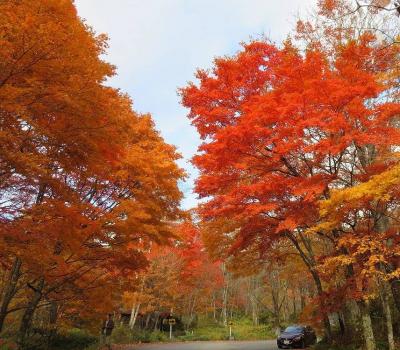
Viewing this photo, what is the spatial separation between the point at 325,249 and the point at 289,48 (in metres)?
12.4

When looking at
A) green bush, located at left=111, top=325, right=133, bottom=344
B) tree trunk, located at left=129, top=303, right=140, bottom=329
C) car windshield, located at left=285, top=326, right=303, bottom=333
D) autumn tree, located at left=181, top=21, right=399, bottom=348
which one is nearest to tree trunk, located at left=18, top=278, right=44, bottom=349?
autumn tree, located at left=181, top=21, right=399, bottom=348

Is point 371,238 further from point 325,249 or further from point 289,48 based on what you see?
point 325,249

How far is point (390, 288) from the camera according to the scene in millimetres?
16656

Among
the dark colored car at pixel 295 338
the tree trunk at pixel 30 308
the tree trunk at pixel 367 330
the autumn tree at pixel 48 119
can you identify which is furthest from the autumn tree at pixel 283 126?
the dark colored car at pixel 295 338

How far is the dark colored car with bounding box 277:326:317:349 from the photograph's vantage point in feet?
75.4

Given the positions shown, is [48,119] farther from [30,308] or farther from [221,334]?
[221,334]

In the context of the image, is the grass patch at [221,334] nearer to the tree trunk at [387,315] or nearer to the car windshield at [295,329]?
the car windshield at [295,329]

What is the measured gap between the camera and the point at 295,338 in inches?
909

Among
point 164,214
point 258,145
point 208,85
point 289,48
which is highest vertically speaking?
point 289,48

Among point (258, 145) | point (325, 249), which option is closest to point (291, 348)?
point (325, 249)

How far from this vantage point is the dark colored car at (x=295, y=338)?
75.4 feet

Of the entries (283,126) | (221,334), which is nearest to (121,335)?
(221,334)

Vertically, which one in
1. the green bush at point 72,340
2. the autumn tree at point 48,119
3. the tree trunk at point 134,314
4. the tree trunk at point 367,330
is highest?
the autumn tree at point 48,119

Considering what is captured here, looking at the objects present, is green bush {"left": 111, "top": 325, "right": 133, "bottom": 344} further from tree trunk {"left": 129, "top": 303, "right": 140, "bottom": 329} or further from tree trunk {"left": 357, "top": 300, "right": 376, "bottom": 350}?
tree trunk {"left": 357, "top": 300, "right": 376, "bottom": 350}
